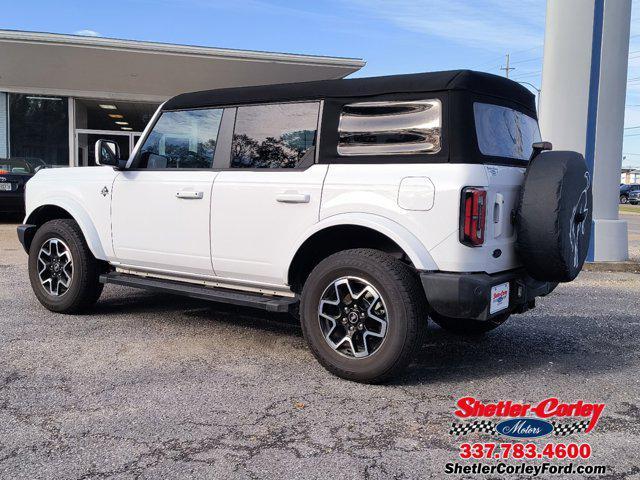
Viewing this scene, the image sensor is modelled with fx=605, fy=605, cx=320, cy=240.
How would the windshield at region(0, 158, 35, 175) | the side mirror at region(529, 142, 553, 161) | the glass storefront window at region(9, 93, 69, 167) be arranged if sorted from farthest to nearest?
1. the glass storefront window at region(9, 93, 69, 167)
2. the windshield at region(0, 158, 35, 175)
3. the side mirror at region(529, 142, 553, 161)

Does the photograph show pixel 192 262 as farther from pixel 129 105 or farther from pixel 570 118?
pixel 129 105

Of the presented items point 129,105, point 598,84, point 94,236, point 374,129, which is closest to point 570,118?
point 598,84

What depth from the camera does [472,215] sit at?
11.8 feet

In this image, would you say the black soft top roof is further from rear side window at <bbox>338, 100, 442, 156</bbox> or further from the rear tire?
the rear tire

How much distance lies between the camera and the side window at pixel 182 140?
4.84 metres

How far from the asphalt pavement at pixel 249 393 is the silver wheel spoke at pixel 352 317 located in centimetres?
26

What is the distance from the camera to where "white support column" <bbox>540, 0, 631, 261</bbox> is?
9398mm

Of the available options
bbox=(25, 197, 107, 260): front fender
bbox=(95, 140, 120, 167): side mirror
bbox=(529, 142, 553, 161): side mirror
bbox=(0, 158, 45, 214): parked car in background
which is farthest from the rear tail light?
bbox=(0, 158, 45, 214): parked car in background

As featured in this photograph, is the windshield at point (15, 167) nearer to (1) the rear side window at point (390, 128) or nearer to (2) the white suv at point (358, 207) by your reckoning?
(2) the white suv at point (358, 207)

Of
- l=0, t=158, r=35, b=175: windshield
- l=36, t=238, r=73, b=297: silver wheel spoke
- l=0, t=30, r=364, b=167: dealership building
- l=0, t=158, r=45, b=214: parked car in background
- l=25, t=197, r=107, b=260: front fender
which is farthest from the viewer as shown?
l=0, t=30, r=364, b=167: dealership building

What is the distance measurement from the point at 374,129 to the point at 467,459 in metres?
2.16

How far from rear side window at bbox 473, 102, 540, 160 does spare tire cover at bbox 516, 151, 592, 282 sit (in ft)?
0.87

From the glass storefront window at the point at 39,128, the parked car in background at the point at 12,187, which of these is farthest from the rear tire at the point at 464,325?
the glass storefront window at the point at 39,128

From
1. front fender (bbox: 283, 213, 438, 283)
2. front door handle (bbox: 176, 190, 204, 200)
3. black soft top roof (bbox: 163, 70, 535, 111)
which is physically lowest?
front fender (bbox: 283, 213, 438, 283)
